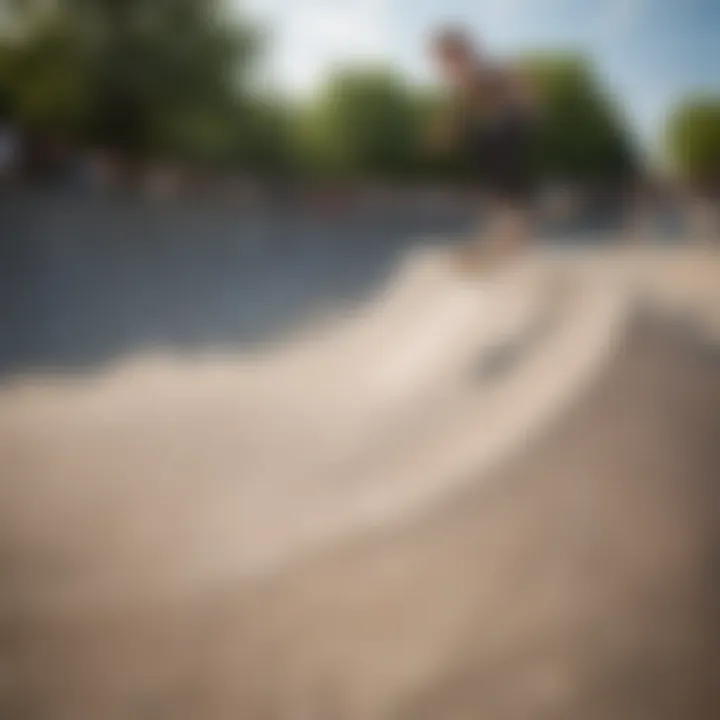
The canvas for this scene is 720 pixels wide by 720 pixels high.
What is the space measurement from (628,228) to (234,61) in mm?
447

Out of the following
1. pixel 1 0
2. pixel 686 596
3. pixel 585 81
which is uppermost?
pixel 1 0

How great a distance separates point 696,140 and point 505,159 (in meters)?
0.20

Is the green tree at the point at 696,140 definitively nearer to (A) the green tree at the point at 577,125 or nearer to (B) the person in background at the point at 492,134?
(A) the green tree at the point at 577,125

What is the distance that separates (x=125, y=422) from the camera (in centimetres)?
100

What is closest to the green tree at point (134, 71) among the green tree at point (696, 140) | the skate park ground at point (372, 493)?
the skate park ground at point (372, 493)

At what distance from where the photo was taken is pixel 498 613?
3.36 ft

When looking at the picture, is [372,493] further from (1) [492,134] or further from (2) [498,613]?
(1) [492,134]

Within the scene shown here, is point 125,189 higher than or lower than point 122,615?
higher

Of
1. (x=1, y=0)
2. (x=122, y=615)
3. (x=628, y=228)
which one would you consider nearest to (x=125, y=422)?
(x=122, y=615)

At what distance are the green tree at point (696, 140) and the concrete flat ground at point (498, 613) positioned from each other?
168 millimetres

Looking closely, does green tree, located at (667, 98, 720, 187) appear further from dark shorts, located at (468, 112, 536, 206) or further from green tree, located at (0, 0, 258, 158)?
green tree, located at (0, 0, 258, 158)

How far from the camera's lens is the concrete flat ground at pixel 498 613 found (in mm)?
986

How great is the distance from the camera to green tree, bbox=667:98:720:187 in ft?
3.37

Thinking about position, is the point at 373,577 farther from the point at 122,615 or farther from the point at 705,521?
the point at 705,521
